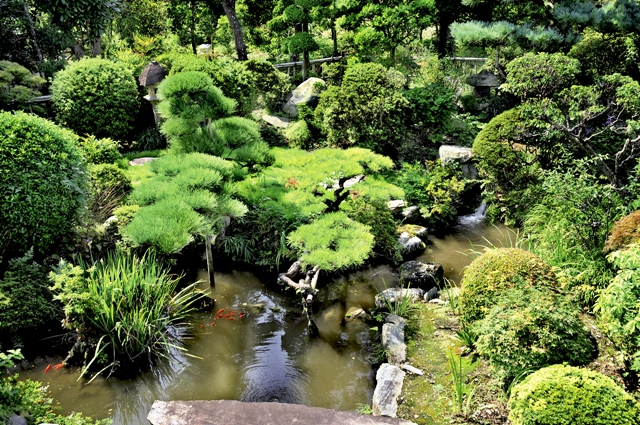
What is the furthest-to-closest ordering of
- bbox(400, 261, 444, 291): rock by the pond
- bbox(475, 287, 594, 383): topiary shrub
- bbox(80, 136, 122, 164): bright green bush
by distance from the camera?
bbox(80, 136, 122, 164): bright green bush, bbox(400, 261, 444, 291): rock by the pond, bbox(475, 287, 594, 383): topiary shrub

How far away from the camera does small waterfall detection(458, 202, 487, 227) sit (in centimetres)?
944

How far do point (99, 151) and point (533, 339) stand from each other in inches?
316

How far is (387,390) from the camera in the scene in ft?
15.6

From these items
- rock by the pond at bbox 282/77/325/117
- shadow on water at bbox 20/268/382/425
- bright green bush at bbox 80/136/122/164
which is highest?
rock by the pond at bbox 282/77/325/117

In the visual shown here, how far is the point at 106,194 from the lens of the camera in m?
7.68

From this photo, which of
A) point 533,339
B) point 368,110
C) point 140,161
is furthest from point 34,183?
point 368,110

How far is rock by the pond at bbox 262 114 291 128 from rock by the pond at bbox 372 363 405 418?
8.51m

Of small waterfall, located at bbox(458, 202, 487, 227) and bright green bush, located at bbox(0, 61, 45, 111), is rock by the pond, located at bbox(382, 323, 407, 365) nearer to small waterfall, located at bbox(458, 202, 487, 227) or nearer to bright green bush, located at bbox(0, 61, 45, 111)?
small waterfall, located at bbox(458, 202, 487, 227)

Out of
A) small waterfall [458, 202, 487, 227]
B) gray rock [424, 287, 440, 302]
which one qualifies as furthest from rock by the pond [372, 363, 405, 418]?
small waterfall [458, 202, 487, 227]

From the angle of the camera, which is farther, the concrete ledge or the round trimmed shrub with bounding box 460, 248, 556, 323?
the round trimmed shrub with bounding box 460, 248, 556, 323

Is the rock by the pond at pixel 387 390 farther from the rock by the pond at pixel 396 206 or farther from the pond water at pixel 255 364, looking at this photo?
the rock by the pond at pixel 396 206

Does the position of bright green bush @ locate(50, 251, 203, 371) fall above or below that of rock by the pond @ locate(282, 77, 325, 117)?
below

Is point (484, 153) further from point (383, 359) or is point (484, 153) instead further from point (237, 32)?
point (237, 32)

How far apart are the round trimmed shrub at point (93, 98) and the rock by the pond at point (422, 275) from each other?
7.29 metres
